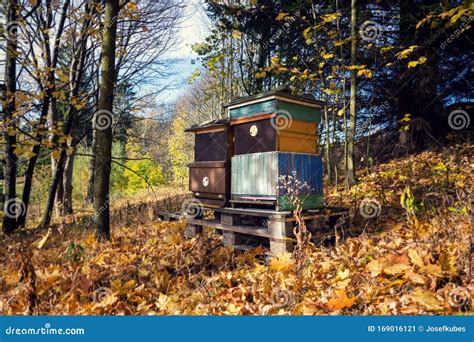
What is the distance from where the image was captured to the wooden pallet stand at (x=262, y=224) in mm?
4496

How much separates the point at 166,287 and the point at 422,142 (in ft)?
29.7

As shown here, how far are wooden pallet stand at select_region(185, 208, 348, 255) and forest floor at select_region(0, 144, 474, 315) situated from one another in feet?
0.96

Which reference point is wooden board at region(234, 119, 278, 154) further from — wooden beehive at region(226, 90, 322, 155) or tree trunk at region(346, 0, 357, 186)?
tree trunk at region(346, 0, 357, 186)

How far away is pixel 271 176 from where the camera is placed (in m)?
4.79

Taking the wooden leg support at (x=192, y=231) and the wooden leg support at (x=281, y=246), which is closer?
the wooden leg support at (x=281, y=246)

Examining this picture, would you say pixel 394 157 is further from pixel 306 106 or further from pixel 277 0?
pixel 277 0

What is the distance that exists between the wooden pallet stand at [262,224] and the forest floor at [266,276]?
29cm

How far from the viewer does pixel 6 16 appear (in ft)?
26.4

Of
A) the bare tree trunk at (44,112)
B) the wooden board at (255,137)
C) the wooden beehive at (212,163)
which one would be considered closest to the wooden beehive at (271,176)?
the wooden board at (255,137)

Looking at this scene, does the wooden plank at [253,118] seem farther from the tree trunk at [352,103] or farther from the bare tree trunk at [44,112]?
the bare tree trunk at [44,112]

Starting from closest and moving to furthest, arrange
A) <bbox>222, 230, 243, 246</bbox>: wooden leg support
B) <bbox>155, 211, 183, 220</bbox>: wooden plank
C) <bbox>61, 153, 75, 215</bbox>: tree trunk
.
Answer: <bbox>222, 230, 243, 246</bbox>: wooden leg support, <bbox>155, 211, 183, 220</bbox>: wooden plank, <bbox>61, 153, 75, 215</bbox>: tree trunk

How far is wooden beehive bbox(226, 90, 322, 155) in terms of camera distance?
15.9ft

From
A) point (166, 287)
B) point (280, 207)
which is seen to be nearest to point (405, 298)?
point (280, 207)

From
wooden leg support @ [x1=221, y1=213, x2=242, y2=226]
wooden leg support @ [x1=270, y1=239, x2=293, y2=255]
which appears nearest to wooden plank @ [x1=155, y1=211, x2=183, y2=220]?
wooden leg support @ [x1=221, y1=213, x2=242, y2=226]
